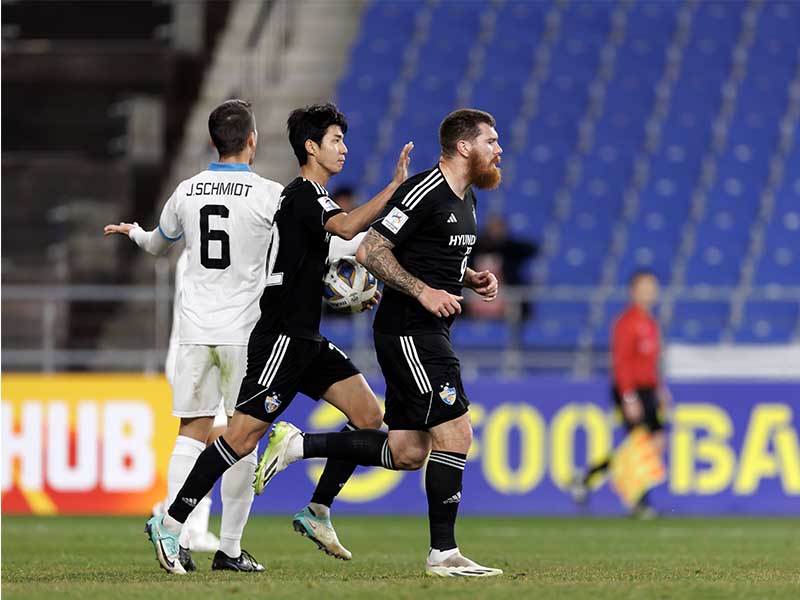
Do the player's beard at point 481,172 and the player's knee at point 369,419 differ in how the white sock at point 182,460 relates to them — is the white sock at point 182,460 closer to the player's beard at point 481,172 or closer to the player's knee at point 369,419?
the player's knee at point 369,419

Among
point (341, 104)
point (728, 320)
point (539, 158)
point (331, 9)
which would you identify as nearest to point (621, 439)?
point (728, 320)

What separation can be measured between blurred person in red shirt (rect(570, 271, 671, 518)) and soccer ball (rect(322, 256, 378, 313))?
22.4ft

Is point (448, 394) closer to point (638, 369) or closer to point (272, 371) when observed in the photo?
point (272, 371)

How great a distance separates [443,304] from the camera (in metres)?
7.13

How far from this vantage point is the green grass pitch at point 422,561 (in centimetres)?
641

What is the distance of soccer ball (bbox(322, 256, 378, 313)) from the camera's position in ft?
25.2

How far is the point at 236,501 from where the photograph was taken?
7949 millimetres

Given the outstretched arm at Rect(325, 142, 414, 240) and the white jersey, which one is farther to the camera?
the white jersey

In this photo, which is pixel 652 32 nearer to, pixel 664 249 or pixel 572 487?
pixel 664 249

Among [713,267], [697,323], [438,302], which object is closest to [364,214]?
[438,302]

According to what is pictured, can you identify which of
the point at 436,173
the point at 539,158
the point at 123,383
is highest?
the point at 539,158

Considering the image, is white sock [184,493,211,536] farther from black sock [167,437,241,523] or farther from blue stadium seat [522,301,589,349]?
blue stadium seat [522,301,589,349]

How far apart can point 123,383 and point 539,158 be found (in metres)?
8.00

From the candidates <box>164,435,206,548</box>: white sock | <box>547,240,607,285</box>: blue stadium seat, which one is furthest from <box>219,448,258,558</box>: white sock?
<box>547,240,607,285</box>: blue stadium seat
